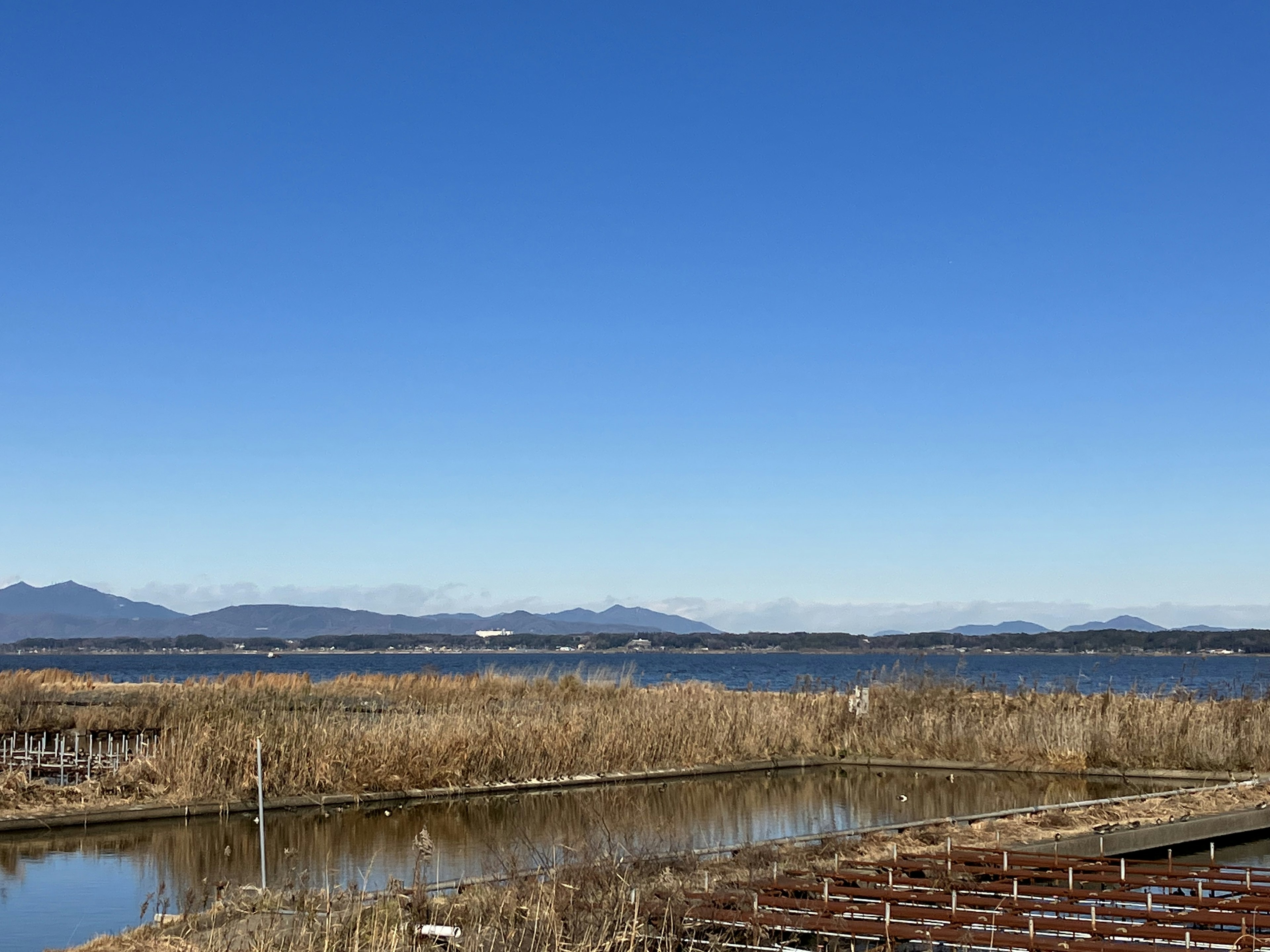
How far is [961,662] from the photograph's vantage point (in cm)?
3002

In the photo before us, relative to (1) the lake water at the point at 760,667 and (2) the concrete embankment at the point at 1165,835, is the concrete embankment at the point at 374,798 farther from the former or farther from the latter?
(2) the concrete embankment at the point at 1165,835

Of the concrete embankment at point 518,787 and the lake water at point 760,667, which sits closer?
the concrete embankment at point 518,787

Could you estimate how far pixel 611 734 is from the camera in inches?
847

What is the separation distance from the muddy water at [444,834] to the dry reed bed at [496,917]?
1.04 feet

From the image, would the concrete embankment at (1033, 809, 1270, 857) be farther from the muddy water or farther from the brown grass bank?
the brown grass bank

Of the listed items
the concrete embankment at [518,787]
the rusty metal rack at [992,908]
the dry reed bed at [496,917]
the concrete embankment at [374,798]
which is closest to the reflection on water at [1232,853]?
the concrete embankment at [518,787]

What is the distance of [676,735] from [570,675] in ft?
39.9

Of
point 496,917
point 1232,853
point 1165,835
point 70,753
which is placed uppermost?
point 496,917

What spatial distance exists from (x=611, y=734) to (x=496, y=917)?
1342cm

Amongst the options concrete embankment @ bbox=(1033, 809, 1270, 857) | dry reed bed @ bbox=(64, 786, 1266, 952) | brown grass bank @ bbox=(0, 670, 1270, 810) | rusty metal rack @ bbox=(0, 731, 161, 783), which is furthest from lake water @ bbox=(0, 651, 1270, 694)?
dry reed bed @ bbox=(64, 786, 1266, 952)

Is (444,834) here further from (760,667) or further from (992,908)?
(760,667)

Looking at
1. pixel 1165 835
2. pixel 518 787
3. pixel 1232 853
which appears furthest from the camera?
pixel 518 787

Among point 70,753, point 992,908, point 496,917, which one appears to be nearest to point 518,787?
point 70,753

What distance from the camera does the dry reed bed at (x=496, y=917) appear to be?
762 centimetres
